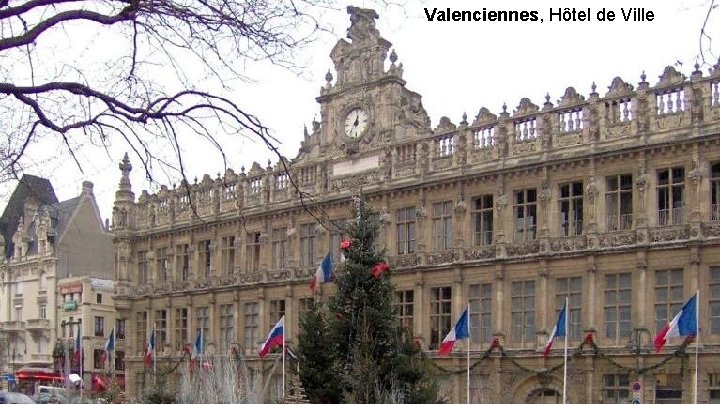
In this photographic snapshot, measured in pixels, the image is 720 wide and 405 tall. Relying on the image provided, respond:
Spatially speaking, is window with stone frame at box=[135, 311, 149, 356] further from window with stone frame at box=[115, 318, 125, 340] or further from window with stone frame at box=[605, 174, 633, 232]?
window with stone frame at box=[605, 174, 633, 232]

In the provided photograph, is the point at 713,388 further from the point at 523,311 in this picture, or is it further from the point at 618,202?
the point at 523,311

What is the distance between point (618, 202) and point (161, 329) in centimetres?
2561

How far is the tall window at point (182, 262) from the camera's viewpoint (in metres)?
50.0

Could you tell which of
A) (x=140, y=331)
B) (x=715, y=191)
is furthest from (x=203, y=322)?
(x=715, y=191)

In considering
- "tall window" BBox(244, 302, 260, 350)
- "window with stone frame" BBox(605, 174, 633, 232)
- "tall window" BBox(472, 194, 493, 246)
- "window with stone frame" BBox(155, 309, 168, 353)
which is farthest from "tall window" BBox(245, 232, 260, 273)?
"window with stone frame" BBox(605, 174, 633, 232)

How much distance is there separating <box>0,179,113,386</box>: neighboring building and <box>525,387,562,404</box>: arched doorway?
36.8 m

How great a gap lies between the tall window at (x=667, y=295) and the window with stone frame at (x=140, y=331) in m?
28.0

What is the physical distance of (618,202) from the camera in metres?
33.5

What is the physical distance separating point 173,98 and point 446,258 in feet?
93.8

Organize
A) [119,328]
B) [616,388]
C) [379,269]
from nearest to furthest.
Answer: [379,269] < [616,388] < [119,328]

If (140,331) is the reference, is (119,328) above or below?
below

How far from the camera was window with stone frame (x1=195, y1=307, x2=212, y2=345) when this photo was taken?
4778 cm

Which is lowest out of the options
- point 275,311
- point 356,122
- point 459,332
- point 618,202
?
point 459,332

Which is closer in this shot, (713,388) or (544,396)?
(713,388)
